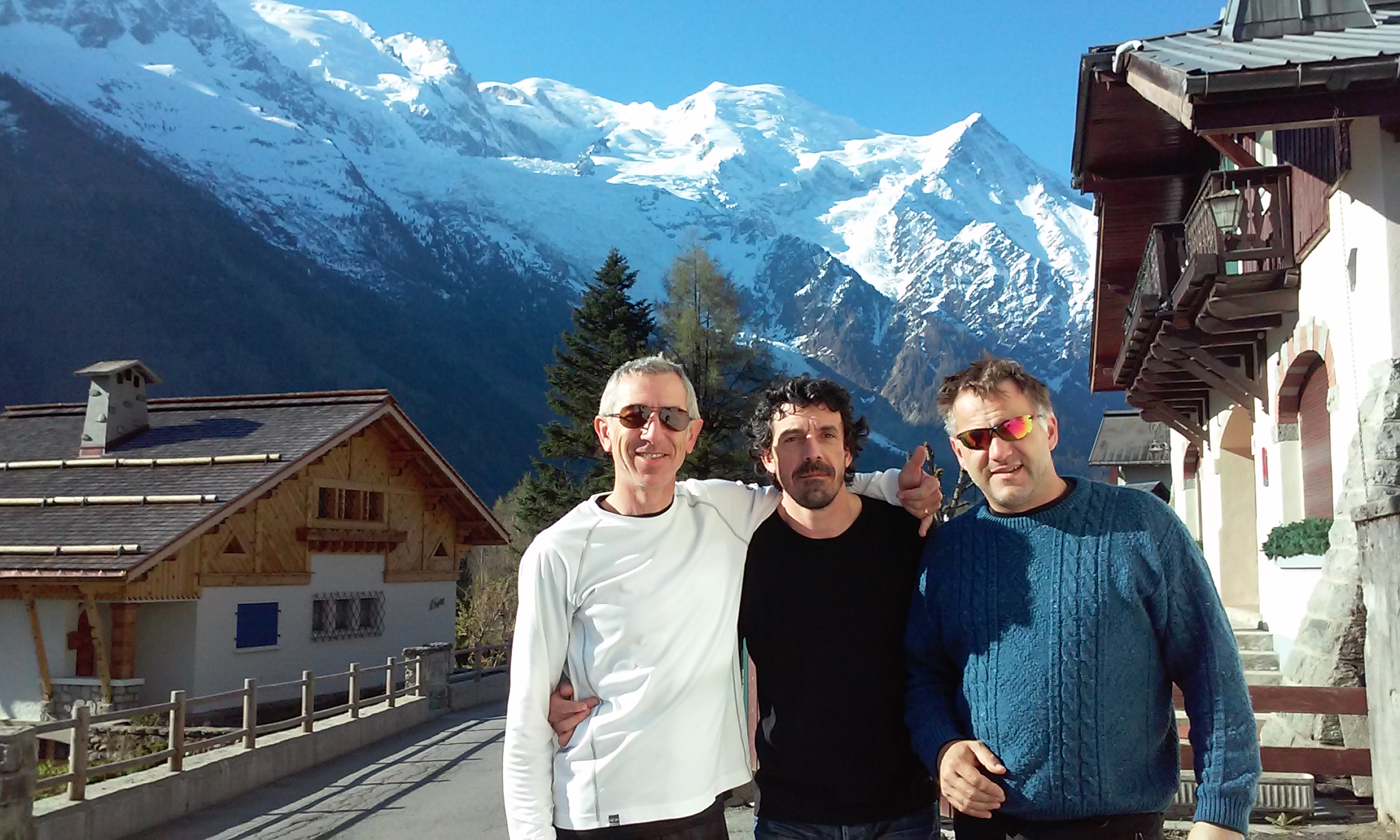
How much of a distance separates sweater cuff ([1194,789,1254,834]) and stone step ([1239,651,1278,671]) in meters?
10.0

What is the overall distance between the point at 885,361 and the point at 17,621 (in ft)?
479

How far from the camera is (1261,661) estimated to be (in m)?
11.5

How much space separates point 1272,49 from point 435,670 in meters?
13.8

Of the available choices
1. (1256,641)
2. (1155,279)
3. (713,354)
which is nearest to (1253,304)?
(1155,279)

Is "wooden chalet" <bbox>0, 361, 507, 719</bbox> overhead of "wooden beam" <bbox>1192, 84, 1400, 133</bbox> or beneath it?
beneath

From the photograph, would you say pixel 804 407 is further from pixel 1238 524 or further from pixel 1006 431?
pixel 1238 524

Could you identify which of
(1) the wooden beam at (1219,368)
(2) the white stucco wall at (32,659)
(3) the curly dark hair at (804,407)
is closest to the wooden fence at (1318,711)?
(3) the curly dark hair at (804,407)

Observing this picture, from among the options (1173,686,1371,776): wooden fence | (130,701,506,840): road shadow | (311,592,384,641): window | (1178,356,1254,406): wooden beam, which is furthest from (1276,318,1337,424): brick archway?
(311,592,384,641): window

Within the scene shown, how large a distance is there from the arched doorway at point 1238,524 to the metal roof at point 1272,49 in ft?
23.6

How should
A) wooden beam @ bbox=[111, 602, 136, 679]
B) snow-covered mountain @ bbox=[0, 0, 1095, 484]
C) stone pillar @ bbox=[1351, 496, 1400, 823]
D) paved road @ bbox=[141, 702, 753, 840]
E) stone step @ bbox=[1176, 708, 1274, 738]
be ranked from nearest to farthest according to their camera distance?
stone pillar @ bbox=[1351, 496, 1400, 823], stone step @ bbox=[1176, 708, 1274, 738], paved road @ bbox=[141, 702, 753, 840], wooden beam @ bbox=[111, 602, 136, 679], snow-covered mountain @ bbox=[0, 0, 1095, 484]

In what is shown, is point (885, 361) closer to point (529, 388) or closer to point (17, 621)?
point (529, 388)

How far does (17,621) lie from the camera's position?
15.5 m

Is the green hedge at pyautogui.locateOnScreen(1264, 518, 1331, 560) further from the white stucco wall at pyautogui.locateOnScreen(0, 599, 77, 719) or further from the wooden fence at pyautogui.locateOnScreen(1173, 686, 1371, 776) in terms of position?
the white stucco wall at pyautogui.locateOnScreen(0, 599, 77, 719)

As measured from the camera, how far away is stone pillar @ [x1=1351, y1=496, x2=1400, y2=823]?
5949 mm
